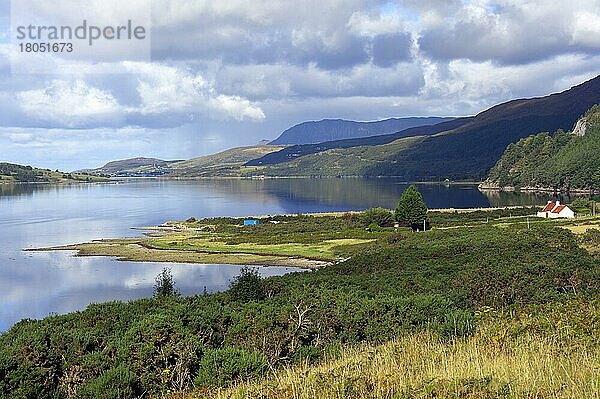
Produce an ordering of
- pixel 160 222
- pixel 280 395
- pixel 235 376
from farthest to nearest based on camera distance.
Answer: pixel 160 222, pixel 235 376, pixel 280 395

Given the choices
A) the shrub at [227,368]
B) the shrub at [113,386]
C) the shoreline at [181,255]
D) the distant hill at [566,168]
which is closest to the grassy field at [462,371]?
the shrub at [227,368]

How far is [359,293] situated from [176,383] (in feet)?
26.9

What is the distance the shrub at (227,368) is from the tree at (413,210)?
71116 mm

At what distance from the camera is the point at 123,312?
1802cm

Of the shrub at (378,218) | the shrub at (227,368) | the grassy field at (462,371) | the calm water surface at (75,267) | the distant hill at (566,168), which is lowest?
the calm water surface at (75,267)

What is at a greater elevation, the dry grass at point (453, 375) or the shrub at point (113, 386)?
the dry grass at point (453, 375)

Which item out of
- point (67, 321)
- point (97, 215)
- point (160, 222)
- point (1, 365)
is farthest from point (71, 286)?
point (97, 215)

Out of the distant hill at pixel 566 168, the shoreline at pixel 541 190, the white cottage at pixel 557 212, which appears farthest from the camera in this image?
the distant hill at pixel 566 168

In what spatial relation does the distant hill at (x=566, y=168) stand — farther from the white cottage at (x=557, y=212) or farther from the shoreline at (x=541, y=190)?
the white cottage at (x=557, y=212)

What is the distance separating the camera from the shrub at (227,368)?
10.6m

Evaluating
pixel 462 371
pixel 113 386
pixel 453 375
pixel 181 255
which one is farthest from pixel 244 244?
pixel 453 375

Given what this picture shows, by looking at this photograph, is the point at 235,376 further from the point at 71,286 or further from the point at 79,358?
the point at 71,286

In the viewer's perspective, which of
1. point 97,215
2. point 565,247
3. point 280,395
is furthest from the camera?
point 97,215

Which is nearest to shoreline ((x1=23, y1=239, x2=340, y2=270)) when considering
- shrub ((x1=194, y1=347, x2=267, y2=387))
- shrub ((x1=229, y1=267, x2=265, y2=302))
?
shrub ((x1=229, y1=267, x2=265, y2=302))
